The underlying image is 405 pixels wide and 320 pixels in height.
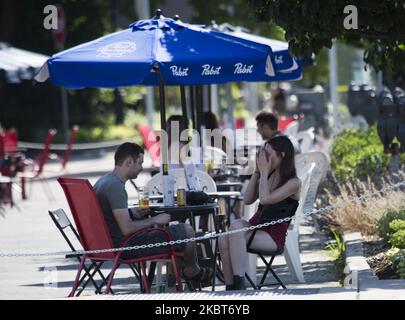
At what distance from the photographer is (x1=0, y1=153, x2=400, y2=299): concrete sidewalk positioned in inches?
356

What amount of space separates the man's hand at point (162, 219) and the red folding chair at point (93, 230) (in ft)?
0.41

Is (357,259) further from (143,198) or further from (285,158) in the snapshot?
(143,198)

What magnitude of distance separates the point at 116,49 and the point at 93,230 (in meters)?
2.03

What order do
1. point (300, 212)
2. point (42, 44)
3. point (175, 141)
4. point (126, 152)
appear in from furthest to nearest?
point (42, 44), point (175, 141), point (300, 212), point (126, 152)

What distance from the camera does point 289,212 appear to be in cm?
1035

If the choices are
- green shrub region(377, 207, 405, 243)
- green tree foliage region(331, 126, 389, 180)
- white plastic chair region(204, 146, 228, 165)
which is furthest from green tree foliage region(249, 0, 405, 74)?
white plastic chair region(204, 146, 228, 165)

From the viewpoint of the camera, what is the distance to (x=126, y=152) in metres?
10.0

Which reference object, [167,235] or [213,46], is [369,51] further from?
[167,235]

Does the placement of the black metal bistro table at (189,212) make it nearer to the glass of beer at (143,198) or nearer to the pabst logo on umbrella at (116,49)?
the glass of beer at (143,198)

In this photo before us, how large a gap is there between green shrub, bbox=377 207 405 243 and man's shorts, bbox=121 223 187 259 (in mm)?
2217

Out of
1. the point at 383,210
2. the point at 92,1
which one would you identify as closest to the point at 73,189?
the point at 383,210

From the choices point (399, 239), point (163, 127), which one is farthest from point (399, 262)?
point (163, 127)

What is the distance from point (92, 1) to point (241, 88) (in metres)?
21.1

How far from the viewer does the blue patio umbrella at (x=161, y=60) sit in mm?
10547
